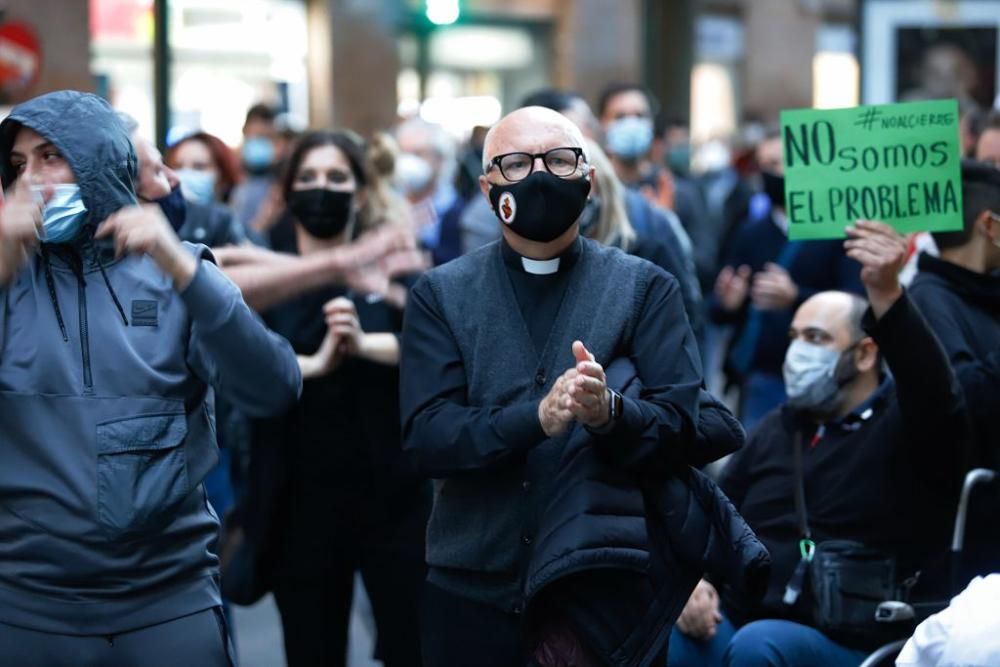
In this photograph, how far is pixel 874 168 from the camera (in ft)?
17.1

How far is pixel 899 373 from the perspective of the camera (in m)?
4.86

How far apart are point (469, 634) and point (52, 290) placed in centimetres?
127

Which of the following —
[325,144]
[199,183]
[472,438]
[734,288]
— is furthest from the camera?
[734,288]

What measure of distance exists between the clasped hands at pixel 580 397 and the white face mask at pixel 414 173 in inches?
240

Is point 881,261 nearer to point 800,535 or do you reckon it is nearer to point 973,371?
point 973,371

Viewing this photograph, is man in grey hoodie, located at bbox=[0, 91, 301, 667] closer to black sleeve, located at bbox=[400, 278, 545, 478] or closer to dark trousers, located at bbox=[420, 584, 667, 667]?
black sleeve, located at bbox=[400, 278, 545, 478]

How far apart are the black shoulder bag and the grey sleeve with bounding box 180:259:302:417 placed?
182cm

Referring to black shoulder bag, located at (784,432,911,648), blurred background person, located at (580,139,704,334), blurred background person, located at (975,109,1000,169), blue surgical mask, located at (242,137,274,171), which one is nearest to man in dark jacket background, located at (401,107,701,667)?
black shoulder bag, located at (784,432,911,648)

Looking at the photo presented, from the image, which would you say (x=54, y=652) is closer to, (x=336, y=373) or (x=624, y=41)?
(x=336, y=373)

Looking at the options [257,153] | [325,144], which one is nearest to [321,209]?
[325,144]

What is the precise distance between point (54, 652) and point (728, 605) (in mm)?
2427

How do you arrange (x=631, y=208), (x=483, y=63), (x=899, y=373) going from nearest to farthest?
(x=899, y=373) < (x=631, y=208) < (x=483, y=63)

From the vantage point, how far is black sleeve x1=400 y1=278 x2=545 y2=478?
3879 mm

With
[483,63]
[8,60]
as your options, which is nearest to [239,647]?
[8,60]
